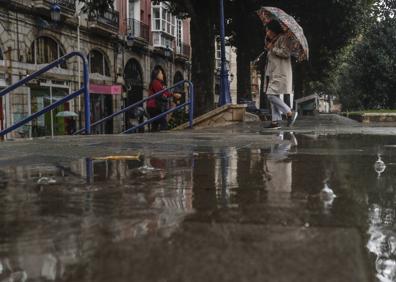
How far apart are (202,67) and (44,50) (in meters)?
10.4

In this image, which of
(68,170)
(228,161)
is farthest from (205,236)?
(228,161)

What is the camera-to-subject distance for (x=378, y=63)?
22391mm

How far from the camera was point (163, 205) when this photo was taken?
256 centimetres

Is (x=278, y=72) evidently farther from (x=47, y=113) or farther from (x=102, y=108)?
(x=102, y=108)

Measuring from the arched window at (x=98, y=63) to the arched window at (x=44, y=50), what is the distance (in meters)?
2.80

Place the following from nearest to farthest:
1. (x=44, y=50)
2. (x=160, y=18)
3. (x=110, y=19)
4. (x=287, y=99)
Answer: (x=287, y=99), (x=44, y=50), (x=110, y=19), (x=160, y=18)

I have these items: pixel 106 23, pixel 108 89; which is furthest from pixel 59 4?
pixel 108 89

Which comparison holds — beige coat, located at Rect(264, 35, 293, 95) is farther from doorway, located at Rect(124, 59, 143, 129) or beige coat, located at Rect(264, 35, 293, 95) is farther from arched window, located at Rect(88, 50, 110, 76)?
doorway, located at Rect(124, 59, 143, 129)

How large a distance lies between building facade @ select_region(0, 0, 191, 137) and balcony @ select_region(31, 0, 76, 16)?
0.13ft

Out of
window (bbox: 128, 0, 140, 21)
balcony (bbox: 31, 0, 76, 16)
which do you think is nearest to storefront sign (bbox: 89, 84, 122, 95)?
balcony (bbox: 31, 0, 76, 16)

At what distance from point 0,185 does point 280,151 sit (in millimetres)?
3027

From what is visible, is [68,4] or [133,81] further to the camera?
[133,81]

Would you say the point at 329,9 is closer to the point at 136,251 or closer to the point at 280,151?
the point at 280,151

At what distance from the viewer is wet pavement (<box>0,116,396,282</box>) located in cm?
163
